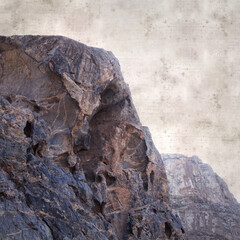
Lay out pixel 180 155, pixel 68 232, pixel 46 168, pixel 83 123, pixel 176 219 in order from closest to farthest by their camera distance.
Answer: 1. pixel 68 232
2. pixel 46 168
3. pixel 83 123
4. pixel 176 219
5. pixel 180 155

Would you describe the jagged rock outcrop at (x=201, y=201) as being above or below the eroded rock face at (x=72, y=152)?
above

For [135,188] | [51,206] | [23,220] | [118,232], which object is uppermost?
[135,188]

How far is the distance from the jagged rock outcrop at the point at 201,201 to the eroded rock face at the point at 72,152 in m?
21.9

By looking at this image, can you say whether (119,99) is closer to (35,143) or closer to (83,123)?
(83,123)

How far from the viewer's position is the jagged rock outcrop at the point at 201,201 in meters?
44.8

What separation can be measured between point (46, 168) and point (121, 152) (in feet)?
30.9

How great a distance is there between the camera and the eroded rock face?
42.2 feet

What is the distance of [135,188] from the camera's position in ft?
74.3

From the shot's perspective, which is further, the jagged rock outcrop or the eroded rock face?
the jagged rock outcrop

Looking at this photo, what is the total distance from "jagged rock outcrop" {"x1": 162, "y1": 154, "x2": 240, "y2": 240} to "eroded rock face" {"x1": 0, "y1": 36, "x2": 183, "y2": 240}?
2194 centimetres

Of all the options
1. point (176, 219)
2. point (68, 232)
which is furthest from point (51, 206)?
point (176, 219)

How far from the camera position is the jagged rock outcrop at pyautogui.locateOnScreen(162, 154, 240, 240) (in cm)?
4484

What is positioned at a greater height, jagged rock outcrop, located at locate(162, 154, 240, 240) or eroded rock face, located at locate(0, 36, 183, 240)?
jagged rock outcrop, located at locate(162, 154, 240, 240)

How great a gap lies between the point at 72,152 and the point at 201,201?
113 feet
